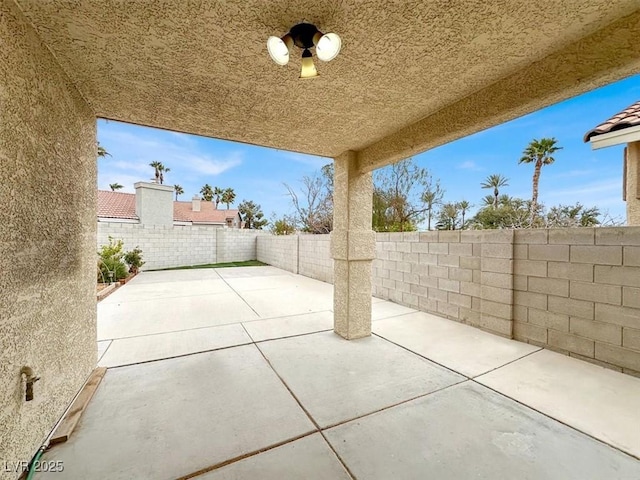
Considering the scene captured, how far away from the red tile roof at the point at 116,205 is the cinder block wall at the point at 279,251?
7.20m

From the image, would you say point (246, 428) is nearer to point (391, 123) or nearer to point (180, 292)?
point (391, 123)

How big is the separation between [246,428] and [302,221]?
1172 cm

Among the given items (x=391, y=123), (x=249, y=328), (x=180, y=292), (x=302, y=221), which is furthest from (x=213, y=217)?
(x=391, y=123)

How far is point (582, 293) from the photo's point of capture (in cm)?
278

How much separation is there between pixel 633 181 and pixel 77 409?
6941 mm

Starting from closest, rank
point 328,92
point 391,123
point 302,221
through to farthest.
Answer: point 328,92 → point 391,123 → point 302,221

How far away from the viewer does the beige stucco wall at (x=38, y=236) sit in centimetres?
133

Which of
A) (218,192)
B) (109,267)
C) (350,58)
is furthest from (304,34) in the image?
(218,192)

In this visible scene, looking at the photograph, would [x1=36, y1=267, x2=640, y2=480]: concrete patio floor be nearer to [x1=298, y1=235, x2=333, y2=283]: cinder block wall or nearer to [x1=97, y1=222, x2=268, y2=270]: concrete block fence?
[x1=298, y1=235, x2=333, y2=283]: cinder block wall

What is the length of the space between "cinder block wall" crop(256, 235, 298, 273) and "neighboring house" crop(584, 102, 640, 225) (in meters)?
7.66

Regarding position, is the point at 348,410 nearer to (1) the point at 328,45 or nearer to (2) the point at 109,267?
(1) the point at 328,45

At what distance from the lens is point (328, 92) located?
2.11m

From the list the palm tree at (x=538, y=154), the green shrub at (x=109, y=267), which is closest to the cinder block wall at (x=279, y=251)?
the green shrub at (x=109, y=267)

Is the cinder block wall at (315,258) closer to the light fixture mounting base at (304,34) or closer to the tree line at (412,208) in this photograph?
the tree line at (412,208)
